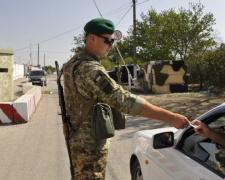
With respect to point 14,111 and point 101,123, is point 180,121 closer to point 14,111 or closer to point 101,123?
point 101,123

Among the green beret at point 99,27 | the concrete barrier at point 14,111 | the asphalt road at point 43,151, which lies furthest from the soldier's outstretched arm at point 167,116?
the concrete barrier at point 14,111

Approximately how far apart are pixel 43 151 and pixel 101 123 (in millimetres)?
4010

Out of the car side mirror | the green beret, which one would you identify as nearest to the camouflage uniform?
the green beret

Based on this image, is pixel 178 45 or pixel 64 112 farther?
pixel 178 45

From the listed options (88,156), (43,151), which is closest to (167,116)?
(88,156)

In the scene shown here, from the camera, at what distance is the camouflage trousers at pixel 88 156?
7.47 feet

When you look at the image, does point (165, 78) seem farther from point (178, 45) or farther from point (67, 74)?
point (67, 74)

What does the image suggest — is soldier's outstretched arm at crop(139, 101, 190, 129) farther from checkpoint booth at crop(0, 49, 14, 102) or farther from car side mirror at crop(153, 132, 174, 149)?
checkpoint booth at crop(0, 49, 14, 102)

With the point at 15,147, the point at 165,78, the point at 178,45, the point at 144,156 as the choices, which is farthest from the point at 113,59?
the point at 144,156

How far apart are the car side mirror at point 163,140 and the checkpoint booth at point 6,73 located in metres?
13.3

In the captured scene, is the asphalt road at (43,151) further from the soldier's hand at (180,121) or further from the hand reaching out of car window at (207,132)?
the soldier's hand at (180,121)

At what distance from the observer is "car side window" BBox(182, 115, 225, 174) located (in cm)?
212

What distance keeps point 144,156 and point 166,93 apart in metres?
13.0

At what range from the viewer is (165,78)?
15805 mm
